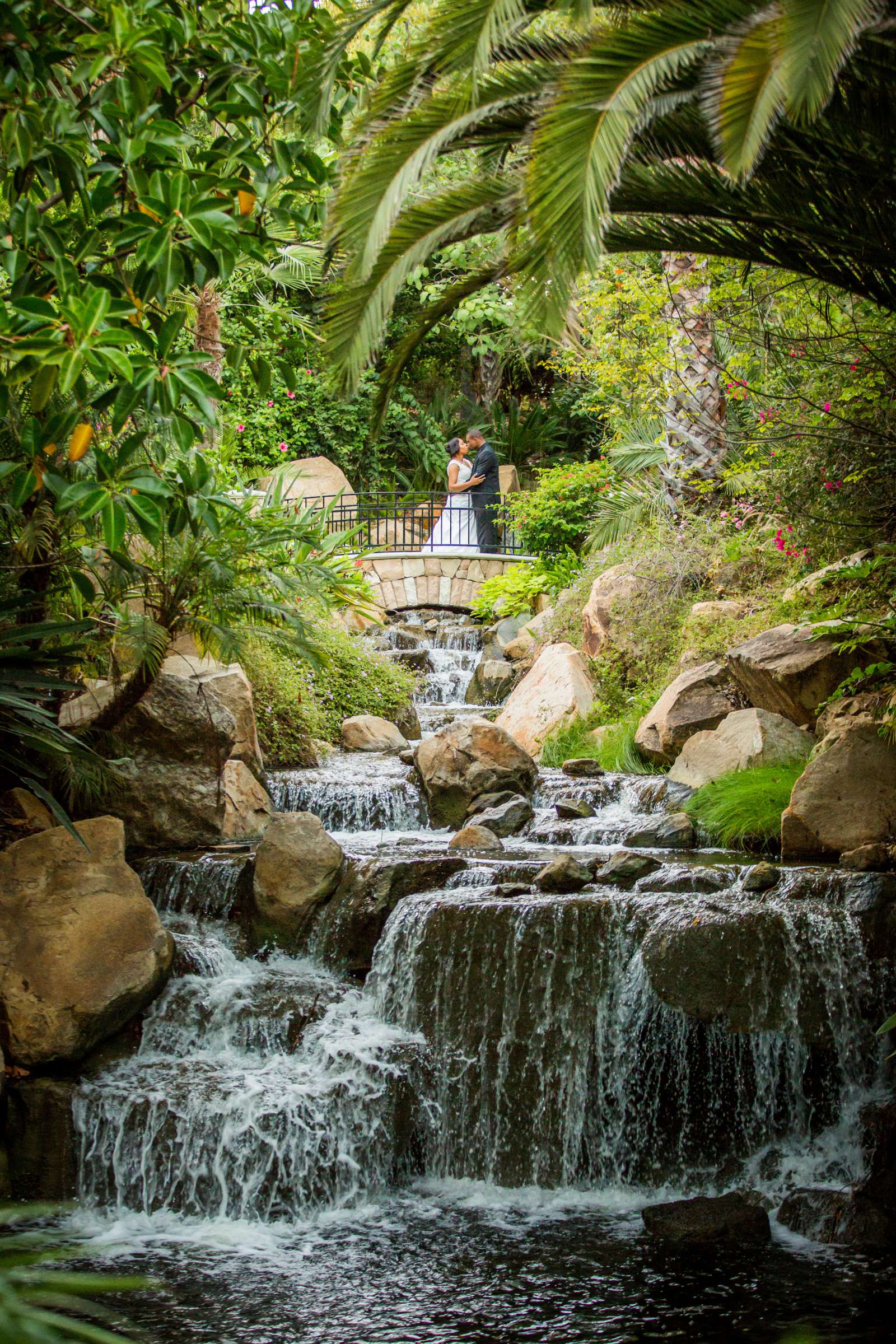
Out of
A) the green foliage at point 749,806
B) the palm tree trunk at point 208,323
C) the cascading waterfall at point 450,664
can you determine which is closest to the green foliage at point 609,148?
the green foliage at point 749,806

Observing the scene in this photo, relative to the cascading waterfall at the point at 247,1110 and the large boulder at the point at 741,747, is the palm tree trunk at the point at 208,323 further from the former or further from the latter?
the cascading waterfall at the point at 247,1110

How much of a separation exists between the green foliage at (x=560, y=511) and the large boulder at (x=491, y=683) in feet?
9.55

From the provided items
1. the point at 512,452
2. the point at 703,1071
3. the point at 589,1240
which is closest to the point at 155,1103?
→ the point at 589,1240

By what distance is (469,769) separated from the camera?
9453 mm

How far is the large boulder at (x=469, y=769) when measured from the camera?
30.9 feet

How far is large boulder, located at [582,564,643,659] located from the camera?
39.3 feet

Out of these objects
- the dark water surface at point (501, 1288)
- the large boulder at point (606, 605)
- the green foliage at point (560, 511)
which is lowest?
the dark water surface at point (501, 1288)

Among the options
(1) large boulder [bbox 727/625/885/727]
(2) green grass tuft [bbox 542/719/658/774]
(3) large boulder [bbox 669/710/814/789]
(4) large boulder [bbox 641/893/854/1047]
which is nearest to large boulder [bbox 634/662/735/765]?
(2) green grass tuft [bbox 542/719/658/774]

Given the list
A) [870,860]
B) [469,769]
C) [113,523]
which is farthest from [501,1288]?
[469,769]

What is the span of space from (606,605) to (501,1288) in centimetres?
813

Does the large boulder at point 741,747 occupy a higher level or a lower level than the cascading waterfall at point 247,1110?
higher

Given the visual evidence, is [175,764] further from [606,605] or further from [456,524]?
[456,524]

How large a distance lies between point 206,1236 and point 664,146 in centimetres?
519

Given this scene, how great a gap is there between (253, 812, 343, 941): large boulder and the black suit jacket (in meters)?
11.3
